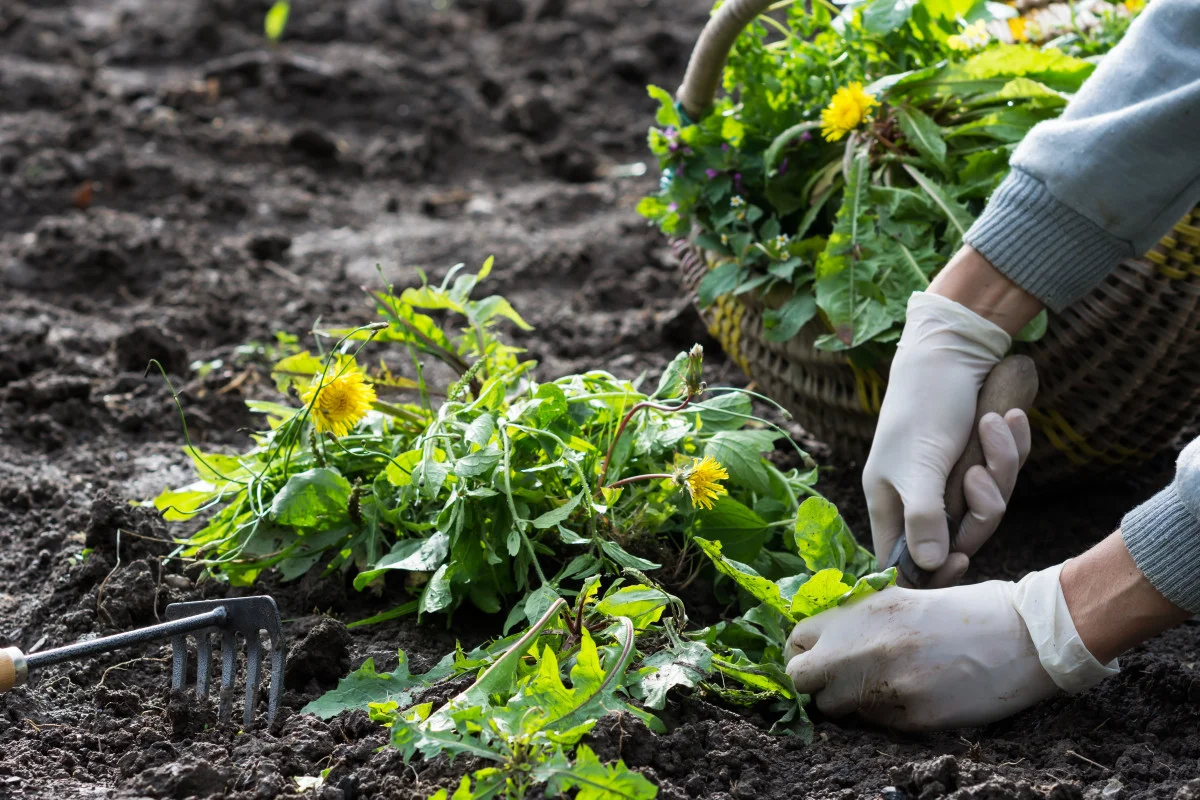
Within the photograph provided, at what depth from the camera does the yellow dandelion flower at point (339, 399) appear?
195 cm

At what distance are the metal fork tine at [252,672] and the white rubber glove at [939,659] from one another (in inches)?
31.1

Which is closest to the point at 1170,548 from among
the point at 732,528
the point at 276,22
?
the point at 732,528

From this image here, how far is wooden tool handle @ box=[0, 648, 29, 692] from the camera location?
5.21 feet

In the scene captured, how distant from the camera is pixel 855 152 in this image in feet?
7.51

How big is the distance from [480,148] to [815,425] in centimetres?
266

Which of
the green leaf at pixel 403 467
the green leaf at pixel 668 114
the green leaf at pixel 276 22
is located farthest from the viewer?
the green leaf at pixel 276 22

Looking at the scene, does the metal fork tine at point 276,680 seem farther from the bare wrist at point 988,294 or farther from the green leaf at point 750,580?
the bare wrist at point 988,294

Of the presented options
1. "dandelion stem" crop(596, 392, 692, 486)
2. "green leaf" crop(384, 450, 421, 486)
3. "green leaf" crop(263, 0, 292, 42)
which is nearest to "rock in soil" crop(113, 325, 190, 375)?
"green leaf" crop(384, 450, 421, 486)

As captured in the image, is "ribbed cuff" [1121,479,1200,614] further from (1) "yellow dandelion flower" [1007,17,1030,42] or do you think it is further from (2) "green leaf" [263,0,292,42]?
(2) "green leaf" [263,0,292,42]

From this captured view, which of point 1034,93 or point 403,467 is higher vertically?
point 1034,93

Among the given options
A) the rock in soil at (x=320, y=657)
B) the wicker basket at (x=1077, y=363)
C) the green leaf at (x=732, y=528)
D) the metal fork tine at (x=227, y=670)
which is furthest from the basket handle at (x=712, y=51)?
the metal fork tine at (x=227, y=670)

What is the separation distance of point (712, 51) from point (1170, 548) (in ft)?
4.30

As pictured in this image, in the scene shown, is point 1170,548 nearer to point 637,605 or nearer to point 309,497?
point 637,605

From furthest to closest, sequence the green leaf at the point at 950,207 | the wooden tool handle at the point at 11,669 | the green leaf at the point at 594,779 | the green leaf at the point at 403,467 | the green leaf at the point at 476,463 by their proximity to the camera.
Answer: the green leaf at the point at 950,207 → the green leaf at the point at 403,467 → the green leaf at the point at 476,463 → the wooden tool handle at the point at 11,669 → the green leaf at the point at 594,779
